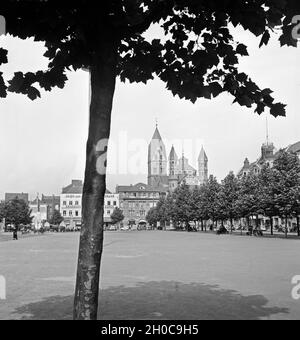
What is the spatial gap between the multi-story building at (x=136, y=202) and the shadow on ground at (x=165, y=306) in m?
179

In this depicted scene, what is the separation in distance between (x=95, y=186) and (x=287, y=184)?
46473mm

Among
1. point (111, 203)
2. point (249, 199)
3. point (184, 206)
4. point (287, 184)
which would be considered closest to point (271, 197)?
point (287, 184)

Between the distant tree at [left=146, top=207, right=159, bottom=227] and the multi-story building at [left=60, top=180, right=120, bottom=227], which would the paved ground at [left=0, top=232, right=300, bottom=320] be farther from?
the multi-story building at [left=60, top=180, right=120, bottom=227]

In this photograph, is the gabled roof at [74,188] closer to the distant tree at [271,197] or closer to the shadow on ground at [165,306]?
the distant tree at [271,197]

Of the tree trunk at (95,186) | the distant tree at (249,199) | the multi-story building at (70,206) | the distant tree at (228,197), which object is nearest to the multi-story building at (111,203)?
the multi-story building at (70,206)

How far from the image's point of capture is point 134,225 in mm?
191000

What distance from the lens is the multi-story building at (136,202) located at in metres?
192

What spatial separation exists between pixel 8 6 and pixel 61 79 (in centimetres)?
161

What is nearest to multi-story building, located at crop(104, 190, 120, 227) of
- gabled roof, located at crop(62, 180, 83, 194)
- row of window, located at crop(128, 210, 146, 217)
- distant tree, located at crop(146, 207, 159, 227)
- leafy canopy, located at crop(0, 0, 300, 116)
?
row of window, located at crop(128, 210, 146, 217)

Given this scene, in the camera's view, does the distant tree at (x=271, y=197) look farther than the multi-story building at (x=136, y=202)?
No

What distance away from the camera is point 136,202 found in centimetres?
19475

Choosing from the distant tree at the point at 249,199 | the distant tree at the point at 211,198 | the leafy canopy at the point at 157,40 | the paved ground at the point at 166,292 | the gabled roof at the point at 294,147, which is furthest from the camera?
the gabled roof at the point at 294,147

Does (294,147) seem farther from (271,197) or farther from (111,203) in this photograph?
(111,203)

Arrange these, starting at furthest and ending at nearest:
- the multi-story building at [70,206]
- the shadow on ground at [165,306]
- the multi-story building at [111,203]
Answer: the multi-story building at [111,203] → the multi-story building at [70,206] → the shadow on ground at [165,306]
